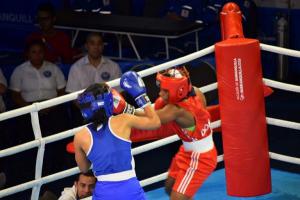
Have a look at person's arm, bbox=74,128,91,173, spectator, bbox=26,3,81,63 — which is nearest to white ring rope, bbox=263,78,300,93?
person's arm, bbox=74,128,91,173

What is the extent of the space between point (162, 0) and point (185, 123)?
4943 millimetres

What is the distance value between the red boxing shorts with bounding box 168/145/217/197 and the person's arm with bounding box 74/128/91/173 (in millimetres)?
735

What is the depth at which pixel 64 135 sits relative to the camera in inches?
215

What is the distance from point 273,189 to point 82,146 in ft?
6.53

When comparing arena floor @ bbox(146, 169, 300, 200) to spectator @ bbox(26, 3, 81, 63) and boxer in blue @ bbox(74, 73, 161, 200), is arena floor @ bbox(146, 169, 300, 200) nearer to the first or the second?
boxer in blue @ bbox(74, 73, 161, 200)

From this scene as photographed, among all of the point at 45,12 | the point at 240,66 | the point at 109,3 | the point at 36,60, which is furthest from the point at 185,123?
the point at 109,3

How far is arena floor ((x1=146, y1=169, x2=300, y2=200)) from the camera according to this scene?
615 cm

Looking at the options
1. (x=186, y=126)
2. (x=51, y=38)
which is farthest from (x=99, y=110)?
(x=51, y=38)

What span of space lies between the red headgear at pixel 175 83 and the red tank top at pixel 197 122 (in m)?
0.09

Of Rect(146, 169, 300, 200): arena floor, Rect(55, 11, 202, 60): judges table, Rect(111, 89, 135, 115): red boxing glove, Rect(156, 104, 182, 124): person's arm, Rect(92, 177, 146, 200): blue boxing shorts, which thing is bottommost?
Rect(146, 169, 300, 200): arena floor

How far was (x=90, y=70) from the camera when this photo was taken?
7285 millimetres

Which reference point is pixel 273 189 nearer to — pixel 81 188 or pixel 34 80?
pixel 81 188

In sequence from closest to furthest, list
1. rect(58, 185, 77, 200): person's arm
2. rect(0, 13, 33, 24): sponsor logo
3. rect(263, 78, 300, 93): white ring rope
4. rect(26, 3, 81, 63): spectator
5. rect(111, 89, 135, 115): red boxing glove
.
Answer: rect(111, 89, 135, 115): red boxing glove < rect(58, 185, 77, 200): person's arm < rect(263, 78, 300, 93): white ring rope < rect(26, 3, 81, 63): spectator < rect(0, 13, 33, 24): sponsor logo

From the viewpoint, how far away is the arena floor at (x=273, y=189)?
242 inches
